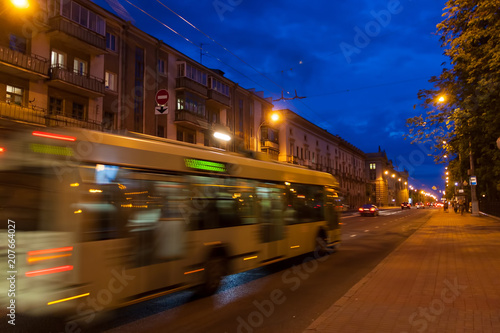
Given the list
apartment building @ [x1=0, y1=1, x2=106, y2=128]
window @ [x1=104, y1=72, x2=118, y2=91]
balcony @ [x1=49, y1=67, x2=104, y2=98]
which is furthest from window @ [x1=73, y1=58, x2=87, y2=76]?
window @ [x1=104, y1=72, x2=118, y2=91]

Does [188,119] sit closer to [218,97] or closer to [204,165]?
[218,97]

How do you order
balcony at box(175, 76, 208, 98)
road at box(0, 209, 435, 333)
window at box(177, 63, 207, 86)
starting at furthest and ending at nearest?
window at box(177, 63, 207, 86) → balcony at box(175, 76, 208, 98) → road at box(0, 209, 435, 333)

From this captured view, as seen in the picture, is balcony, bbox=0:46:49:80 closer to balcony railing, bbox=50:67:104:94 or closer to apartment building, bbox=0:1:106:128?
apartment building, bbox=0:1:106:128

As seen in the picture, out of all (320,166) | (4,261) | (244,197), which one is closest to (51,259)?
(4,261)

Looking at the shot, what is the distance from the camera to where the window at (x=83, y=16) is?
2302 cm

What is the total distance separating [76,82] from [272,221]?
18737mm

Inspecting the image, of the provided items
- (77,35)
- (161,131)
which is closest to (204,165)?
(77,35)

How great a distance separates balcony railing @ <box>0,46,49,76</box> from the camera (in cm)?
1956

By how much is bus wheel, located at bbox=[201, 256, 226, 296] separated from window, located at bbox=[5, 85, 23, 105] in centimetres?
1836

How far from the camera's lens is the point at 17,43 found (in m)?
21.2

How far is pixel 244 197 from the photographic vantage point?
27.8 feet

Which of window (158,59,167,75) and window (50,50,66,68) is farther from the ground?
window (158,59,167,75)

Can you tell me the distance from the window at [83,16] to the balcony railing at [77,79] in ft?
10.5

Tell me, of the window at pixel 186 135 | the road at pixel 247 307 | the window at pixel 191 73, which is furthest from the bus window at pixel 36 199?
the window at pixel 191 73
